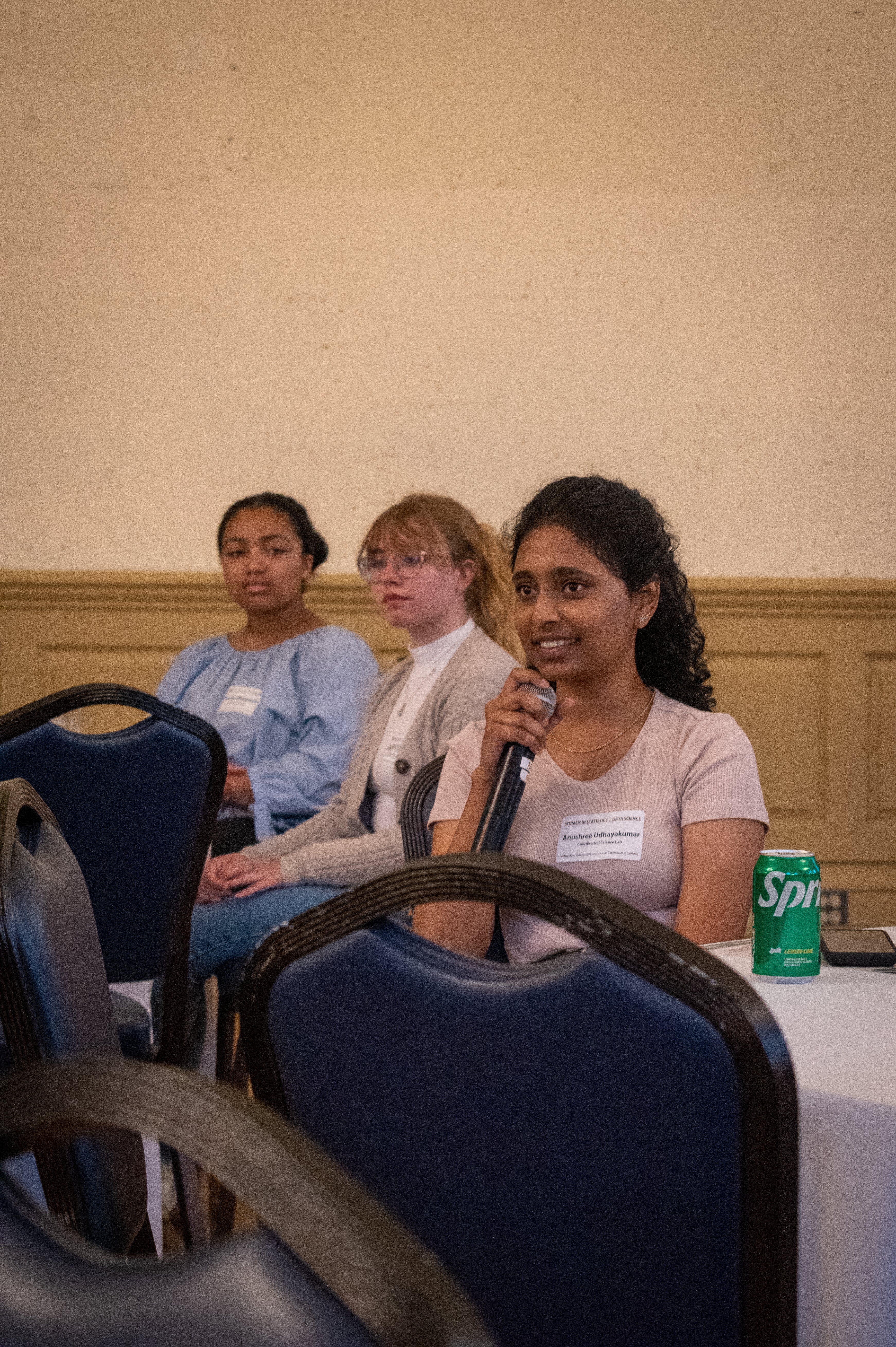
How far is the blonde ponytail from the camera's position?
2.57 metres

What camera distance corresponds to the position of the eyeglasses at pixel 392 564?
8.32ft

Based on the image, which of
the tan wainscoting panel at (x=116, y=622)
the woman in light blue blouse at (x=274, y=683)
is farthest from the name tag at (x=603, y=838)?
the tan wainscoting panel at (x=116, y=622)

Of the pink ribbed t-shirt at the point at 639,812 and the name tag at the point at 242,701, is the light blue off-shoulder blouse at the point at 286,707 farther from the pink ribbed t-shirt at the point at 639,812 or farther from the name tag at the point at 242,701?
the pink ribbed t-shirt at the point at 639,812

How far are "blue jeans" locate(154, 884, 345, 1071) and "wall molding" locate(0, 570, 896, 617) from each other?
1.85 m

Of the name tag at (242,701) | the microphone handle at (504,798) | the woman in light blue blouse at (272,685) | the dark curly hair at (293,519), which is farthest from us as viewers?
the dark curly hair at (293,519)

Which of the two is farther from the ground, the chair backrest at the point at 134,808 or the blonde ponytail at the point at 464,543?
the blonde ponytail at the point at 464,543

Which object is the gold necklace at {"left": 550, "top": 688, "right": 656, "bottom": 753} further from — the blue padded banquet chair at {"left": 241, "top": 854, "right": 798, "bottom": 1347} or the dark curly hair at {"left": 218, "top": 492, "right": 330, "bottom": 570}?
the dark curly hair at {"left": 218, "top": 492, "right": 330, "bottom": 570}

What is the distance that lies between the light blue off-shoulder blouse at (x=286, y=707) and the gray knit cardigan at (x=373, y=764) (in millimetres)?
333

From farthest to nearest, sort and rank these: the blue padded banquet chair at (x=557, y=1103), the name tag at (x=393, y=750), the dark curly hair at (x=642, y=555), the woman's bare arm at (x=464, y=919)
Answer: the name tag at (x=393, y=750) < the dark curly hair at (x=642, y=555) < the woman's bare arm at (x=464, y=919) < the blue padded banquet chair at (x=557, y=1103)

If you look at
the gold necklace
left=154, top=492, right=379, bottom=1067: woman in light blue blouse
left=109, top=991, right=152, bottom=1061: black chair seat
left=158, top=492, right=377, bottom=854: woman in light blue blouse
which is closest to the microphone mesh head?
the gold necklace

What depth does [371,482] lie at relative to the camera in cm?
423

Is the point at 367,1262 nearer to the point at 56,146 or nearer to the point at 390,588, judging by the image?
the point at 390,588

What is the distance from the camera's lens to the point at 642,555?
1659 millimetres

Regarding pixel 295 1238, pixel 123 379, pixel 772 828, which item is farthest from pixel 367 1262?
pixel 123 379
